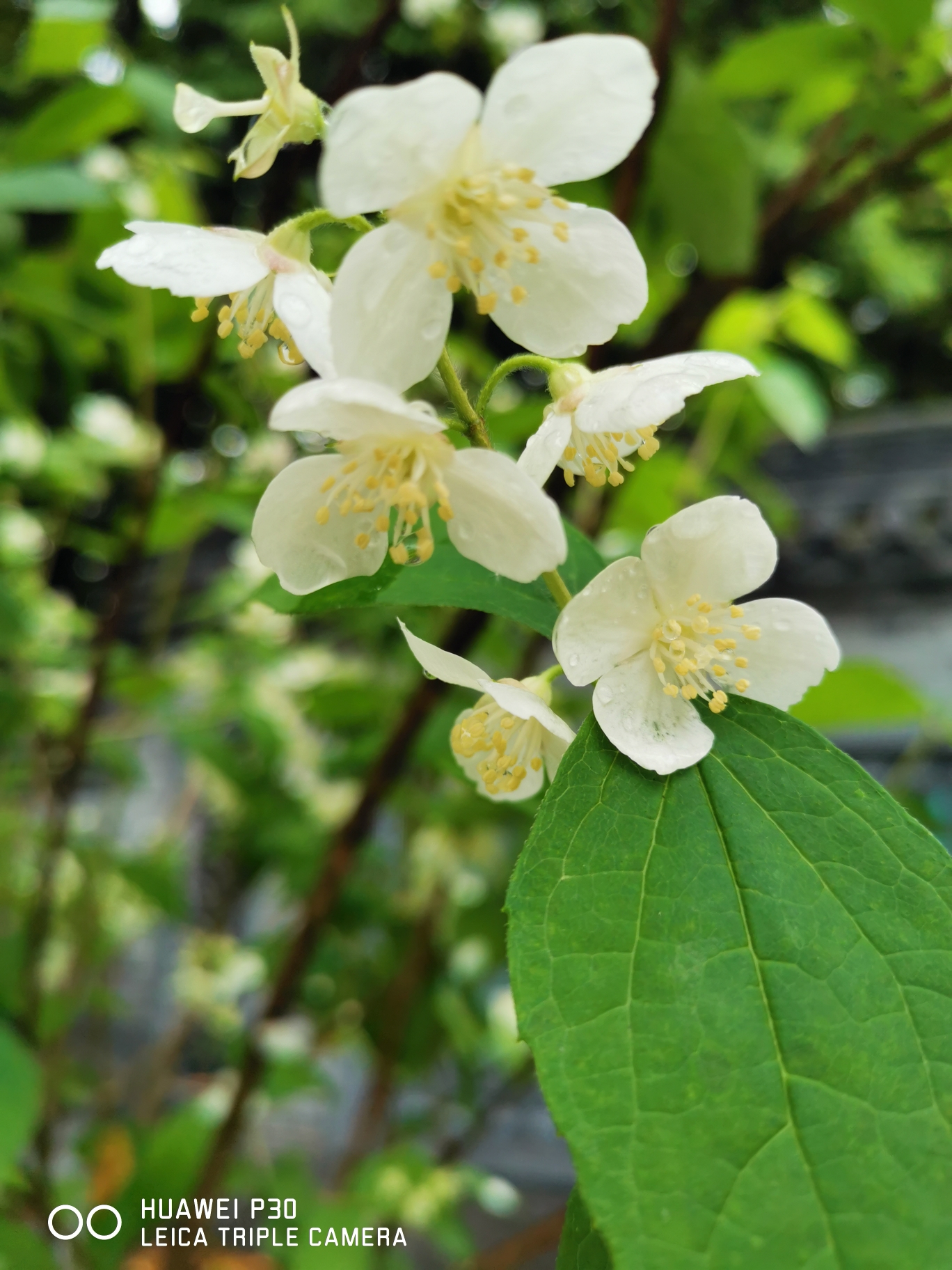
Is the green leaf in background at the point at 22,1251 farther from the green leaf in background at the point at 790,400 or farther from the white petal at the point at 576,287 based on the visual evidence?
the green leaf in background at the point at 790,400

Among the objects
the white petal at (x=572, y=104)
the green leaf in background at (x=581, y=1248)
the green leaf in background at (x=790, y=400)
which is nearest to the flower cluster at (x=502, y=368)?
the white petal at (x=572, y=104)

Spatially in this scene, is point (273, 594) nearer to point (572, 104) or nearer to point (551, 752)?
point (551, 752)

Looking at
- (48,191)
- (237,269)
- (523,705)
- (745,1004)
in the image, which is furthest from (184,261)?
(48,191)

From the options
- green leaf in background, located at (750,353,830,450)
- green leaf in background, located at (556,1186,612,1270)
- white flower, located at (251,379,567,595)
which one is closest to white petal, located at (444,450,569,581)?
white flower, located at (251,379,567,595)

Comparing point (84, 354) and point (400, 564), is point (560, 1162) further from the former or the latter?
point (400, 564)

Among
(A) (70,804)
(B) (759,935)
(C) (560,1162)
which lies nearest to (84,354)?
(A) (70,804)

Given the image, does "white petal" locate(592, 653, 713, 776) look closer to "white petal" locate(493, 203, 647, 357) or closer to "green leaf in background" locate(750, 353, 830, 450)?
"white petal" locate(493, 203, 647, 357)
